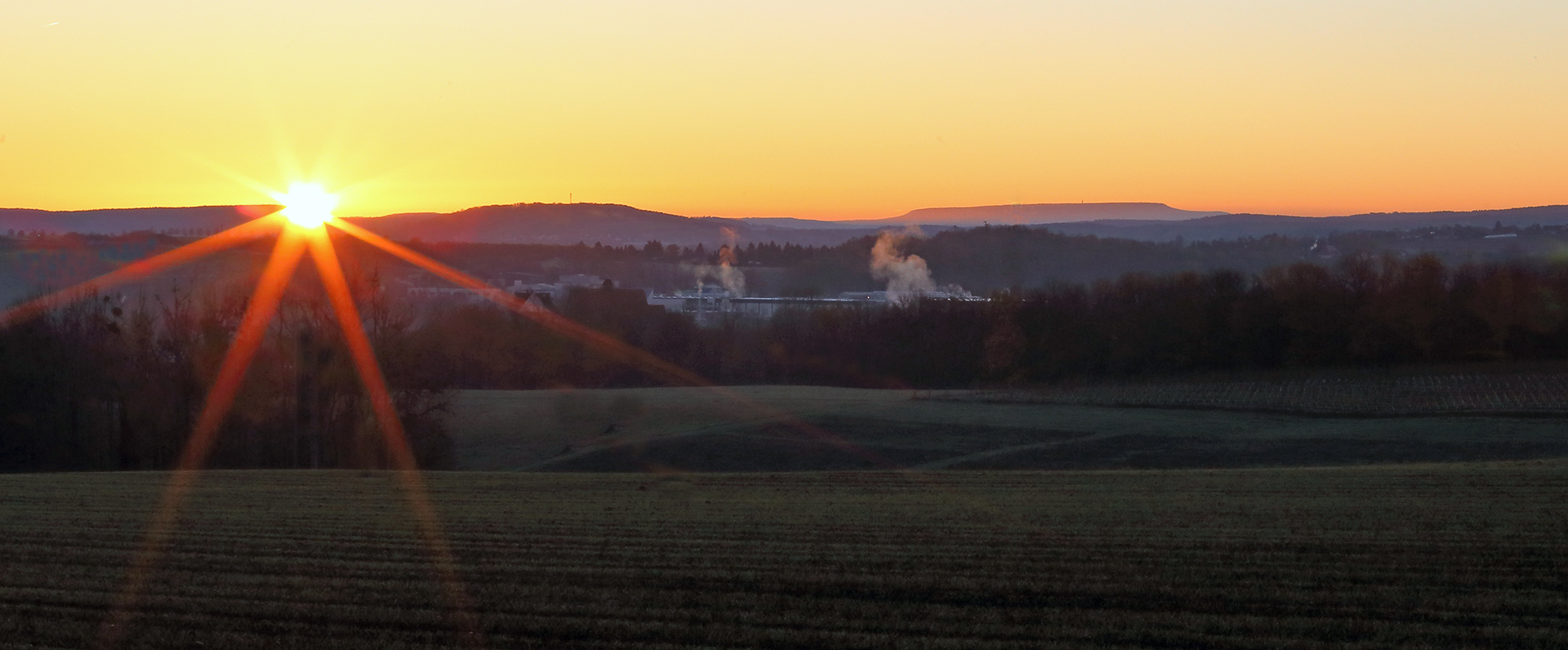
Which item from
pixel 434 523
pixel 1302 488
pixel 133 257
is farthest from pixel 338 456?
pixel 133 257

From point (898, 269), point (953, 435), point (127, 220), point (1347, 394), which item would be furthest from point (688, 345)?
point (127, 220)

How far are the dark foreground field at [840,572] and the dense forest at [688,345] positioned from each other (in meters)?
21.4

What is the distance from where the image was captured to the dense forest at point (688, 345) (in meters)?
39.4

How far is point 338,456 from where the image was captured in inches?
1556

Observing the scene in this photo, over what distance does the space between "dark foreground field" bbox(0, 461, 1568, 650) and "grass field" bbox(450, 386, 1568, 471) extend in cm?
1545

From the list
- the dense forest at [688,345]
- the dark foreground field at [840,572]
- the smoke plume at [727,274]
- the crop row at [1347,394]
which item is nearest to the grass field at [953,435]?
the crop row at [1347,394]

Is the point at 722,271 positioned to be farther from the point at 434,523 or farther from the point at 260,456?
the point at 434,523

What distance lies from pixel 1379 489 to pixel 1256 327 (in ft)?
148

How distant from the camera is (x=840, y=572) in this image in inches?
410

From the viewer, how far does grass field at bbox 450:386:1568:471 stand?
33.7m

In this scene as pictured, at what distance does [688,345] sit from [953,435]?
40.3m

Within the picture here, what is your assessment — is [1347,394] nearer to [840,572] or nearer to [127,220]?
[840,572]

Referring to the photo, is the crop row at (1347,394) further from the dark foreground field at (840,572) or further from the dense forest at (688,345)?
the dark foreground field at (840,572)

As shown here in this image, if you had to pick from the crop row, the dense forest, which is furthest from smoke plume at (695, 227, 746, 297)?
the crop row
